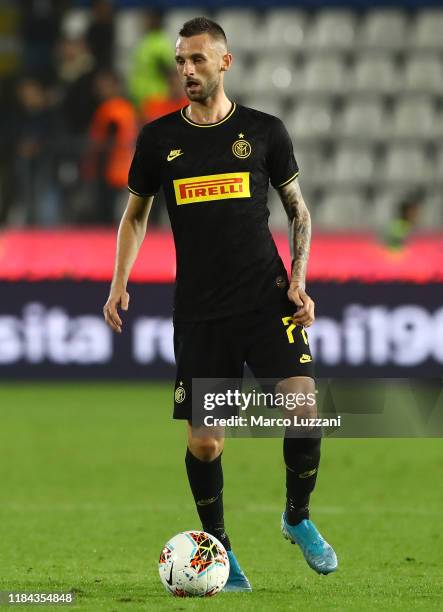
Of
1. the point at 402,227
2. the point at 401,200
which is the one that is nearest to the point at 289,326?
the point at 402,227

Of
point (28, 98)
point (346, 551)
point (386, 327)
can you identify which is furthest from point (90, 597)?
point (28, 98)

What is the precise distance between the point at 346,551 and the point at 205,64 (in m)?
2.49

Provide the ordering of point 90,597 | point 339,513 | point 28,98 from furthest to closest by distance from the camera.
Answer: point 28,98 → point 339,513 → point 90,597

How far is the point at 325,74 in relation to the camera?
1884 cm

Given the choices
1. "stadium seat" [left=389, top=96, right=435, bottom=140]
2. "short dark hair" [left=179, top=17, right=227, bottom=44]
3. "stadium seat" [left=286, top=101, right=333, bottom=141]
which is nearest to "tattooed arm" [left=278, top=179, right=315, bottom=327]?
"short dark hair" [left=179, top=17, right=227, bottom=44]

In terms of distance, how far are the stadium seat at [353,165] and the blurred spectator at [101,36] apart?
3.04m

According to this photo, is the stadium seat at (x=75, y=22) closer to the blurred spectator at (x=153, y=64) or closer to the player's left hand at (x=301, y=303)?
the blurred spectator at (x=153, y=64)

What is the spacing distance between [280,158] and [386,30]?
537 inches

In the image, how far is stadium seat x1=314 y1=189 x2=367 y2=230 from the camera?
56.4ft

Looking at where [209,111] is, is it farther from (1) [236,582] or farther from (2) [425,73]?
(2) [425,73]

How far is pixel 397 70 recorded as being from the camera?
18844 mm

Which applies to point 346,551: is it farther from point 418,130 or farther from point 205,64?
point 418,130

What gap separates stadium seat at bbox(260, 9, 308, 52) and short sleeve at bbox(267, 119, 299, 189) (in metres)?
13.5

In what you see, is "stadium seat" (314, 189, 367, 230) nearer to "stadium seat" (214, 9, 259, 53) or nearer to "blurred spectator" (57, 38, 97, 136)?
"stadium seat" (214, 9, 259, 53)
